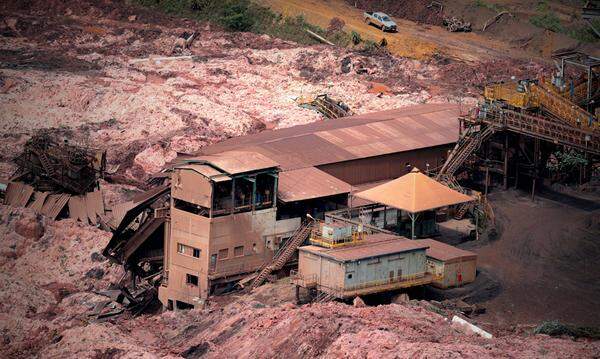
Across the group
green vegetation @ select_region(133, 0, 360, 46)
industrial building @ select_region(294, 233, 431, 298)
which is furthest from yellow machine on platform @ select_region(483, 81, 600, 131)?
green vegetation @ select_region(133, 0, 360, 46)

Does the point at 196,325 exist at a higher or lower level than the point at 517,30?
lower

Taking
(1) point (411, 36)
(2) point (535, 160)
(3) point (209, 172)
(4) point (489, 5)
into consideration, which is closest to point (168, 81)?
(1) point (411, 36)

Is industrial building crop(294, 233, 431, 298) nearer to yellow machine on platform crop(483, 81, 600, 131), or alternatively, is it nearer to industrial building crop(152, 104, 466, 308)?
industrial building crop(152, 104, 466, 308)

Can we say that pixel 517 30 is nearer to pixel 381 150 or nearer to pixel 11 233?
pixel 381 150

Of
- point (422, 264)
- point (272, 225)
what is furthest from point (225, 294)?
point (422, 264)

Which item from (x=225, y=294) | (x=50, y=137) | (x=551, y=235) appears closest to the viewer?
(x=225, y=294)

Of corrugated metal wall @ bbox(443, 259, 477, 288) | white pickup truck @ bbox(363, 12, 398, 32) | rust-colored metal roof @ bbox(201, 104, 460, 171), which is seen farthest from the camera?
white pickup truck @ bbox(363, 12, 398, 32)
